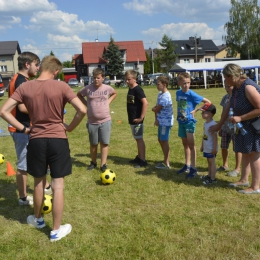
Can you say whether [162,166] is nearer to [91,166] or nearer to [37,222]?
[91,166]

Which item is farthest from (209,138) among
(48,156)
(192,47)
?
(192,47)

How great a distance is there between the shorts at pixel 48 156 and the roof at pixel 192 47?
73.2 meters

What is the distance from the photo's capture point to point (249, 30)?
46688mm

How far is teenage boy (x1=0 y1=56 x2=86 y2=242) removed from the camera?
342cm

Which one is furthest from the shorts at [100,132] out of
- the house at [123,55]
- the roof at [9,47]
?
the roof at [9,47]

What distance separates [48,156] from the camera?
3576 millimetres

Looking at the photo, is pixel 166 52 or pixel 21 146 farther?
pixel 166 52

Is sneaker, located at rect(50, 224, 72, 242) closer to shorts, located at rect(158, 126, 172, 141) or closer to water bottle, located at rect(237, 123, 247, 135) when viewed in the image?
water bottle, located at rect(237, 123, 247, 135)

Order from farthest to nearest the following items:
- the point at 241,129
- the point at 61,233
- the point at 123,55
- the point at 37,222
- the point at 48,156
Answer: the point at 123,55, the point at 241,129, the point at 37,222, the point at 61,233, the point at 48,156

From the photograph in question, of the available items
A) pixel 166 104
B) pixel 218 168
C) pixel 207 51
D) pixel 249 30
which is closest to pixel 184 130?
pixel 166 104

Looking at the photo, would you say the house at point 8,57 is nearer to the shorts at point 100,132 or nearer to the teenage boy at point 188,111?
the shorts at point 100,132

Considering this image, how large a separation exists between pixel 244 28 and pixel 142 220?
159 ft

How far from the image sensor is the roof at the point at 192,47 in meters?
73.9

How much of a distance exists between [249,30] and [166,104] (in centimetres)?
4608
